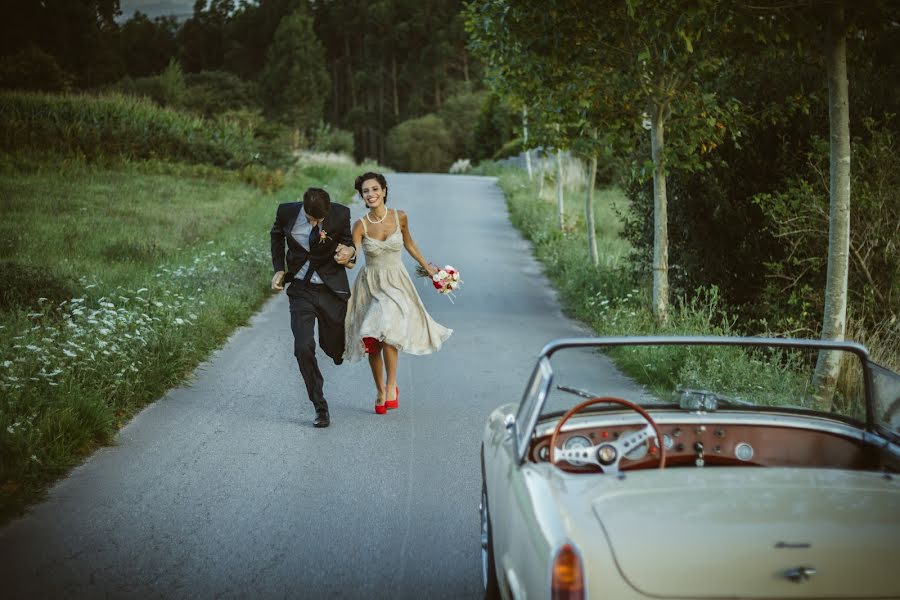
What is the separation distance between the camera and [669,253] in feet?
52.7

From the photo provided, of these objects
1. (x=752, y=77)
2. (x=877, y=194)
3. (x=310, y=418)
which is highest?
(x=752, y=77)

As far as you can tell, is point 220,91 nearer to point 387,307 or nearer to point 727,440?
point 387,307

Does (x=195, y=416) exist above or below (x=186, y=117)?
below

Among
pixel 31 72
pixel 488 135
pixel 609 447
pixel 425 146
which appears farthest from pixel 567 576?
pixel 425 146

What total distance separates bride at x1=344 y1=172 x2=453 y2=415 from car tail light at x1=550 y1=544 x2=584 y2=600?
6.11 m

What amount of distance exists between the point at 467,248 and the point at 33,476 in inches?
664

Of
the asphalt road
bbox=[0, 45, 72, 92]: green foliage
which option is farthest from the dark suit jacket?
bbox=[0, 45, 72, 92]: green foliage

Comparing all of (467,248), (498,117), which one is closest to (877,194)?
(467,248)

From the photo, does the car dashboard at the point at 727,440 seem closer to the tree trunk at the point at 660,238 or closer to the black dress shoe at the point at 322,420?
the black dress shoe at the point at 322,420

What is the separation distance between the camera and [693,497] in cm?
363

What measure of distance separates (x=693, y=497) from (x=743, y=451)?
3.97 ft

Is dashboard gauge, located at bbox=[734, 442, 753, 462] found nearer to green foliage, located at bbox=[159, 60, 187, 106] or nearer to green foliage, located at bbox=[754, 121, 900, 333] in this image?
green foliage, located at bbox=[754, 121, 900, 333]

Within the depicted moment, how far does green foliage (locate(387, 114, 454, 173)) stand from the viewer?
77188 mm

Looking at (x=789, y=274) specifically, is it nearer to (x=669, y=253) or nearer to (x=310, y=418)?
(x=669, y=253)
